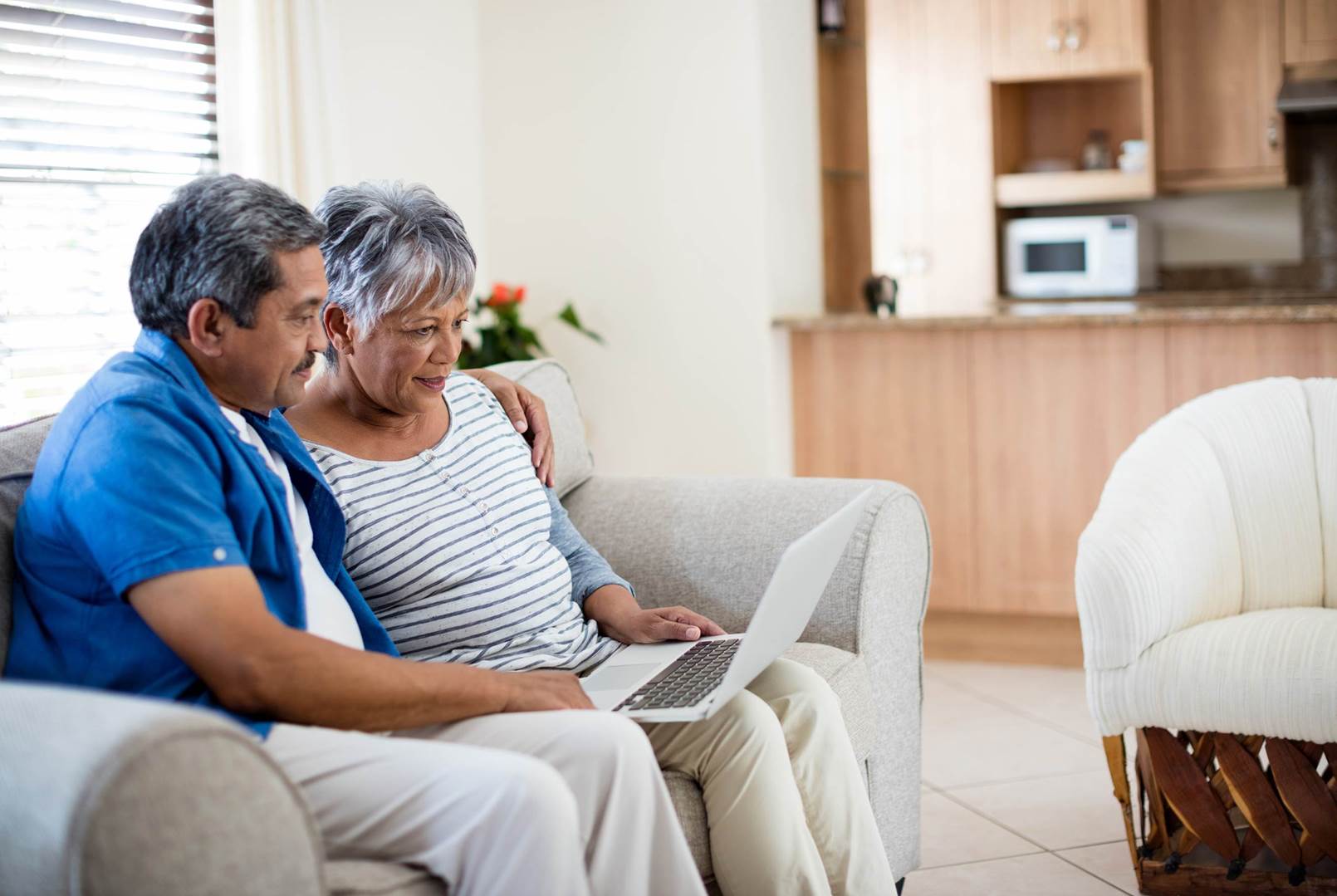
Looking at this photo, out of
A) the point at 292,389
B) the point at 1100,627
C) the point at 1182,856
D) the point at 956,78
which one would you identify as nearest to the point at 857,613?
the point at 1100,627

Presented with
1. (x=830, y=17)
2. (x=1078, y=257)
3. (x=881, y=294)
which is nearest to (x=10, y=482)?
(x=881, y=294)

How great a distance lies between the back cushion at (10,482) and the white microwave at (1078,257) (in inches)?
189

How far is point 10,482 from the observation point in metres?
1.49

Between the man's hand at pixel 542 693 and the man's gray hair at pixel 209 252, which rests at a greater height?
the man's gray hair at pixel 209 252

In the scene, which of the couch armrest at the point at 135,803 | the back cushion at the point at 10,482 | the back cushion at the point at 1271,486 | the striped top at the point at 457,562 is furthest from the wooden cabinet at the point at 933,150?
the couch armrest at the point at 135,803

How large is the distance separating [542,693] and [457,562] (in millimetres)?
305

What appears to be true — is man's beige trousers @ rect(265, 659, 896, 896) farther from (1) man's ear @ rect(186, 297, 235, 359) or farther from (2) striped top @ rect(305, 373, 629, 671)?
(1) man's ear @ rect(186, 297, 235, 359)

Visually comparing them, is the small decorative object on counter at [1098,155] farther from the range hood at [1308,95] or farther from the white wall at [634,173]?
the white wall at [634,173]

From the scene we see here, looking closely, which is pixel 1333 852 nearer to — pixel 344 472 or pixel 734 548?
pixel 734 548

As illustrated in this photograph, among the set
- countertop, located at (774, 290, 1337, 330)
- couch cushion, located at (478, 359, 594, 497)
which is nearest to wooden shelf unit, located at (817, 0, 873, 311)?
countertop, located at (774, 290, 1337, 330)

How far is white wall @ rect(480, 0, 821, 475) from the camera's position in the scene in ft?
12.5

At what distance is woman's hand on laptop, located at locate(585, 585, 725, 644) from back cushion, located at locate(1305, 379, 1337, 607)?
44.0 inches

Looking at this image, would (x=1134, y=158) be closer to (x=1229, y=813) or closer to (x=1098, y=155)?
(x=1098, y=155)

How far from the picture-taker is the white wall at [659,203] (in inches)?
150
